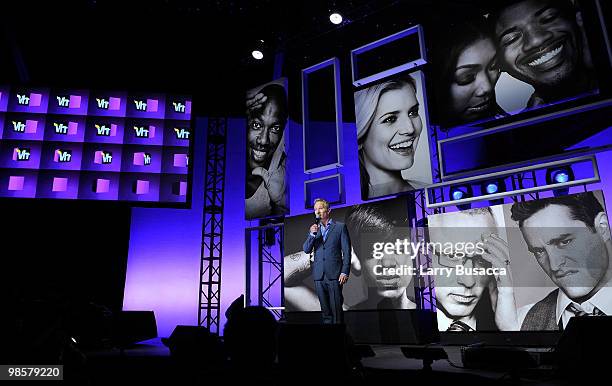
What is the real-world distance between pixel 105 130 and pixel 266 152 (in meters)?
3.38

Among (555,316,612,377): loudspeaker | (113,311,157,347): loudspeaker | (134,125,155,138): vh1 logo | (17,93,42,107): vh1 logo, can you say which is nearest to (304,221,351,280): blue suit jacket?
(555,316,612,377): loudspeaker

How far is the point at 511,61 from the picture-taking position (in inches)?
261

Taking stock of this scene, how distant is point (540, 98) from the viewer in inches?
247

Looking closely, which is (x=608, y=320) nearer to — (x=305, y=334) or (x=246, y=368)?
(x=305, y=334)

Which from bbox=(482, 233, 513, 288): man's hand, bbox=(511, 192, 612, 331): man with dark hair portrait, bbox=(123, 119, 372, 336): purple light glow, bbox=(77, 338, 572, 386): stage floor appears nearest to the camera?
bbox=(77, 338, 572, 386): stage floor

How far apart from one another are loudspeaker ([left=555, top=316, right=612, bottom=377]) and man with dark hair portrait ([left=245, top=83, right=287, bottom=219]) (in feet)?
19.4

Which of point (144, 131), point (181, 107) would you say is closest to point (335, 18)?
point (181, 107)

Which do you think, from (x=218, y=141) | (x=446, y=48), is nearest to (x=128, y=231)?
(x=218, y=141)

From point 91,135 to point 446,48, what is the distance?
278 inches

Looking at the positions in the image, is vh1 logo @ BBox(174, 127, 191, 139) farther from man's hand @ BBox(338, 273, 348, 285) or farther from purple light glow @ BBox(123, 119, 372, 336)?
man's hand @ BBox(338, 273, 348, 285)

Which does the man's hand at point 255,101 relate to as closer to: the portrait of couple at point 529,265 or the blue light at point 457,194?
the blue light at point 457,194

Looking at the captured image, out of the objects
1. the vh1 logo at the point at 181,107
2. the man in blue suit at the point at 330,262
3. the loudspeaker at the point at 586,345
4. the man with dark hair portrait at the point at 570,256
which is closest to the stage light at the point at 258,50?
the vh1 logo at the point at 181,107

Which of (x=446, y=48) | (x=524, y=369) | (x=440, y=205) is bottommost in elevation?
(x=524, y=369)

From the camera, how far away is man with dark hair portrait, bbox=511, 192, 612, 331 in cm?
537
